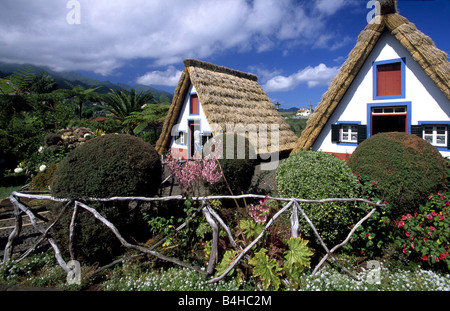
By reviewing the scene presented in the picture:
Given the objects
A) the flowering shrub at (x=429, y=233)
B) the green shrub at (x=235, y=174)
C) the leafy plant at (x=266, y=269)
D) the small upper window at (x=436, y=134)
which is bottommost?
the leafy plant at (x=266, y=269)

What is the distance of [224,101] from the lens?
1175 cm

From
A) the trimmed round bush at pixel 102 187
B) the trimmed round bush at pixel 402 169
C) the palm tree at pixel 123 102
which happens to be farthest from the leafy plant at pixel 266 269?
the palm tree at pixel 123 102

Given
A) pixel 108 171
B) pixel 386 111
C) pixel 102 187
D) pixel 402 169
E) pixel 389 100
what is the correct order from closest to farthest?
pixel 102 187, pixel 108 171, pixel 402 169, pixel 389 100, pixel 386 111

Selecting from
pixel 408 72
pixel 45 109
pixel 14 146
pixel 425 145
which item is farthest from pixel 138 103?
pixel 425 145

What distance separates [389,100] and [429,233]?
17.7 feet

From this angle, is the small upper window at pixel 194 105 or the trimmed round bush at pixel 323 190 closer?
the trimmed round bush at pixel 323 190

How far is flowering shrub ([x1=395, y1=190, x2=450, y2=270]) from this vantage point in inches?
140

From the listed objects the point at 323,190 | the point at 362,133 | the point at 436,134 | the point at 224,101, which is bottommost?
the point at 323,190

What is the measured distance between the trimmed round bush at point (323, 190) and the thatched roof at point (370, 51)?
4.16 m

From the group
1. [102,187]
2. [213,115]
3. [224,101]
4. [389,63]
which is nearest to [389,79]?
[389,63]

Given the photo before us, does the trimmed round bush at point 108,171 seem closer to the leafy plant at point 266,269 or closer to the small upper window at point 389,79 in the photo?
the leafy plant at point 266,269

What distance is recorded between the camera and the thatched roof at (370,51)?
666cm

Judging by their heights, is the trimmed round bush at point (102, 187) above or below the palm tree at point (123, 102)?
below

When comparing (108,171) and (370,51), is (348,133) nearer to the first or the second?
(370,51)
